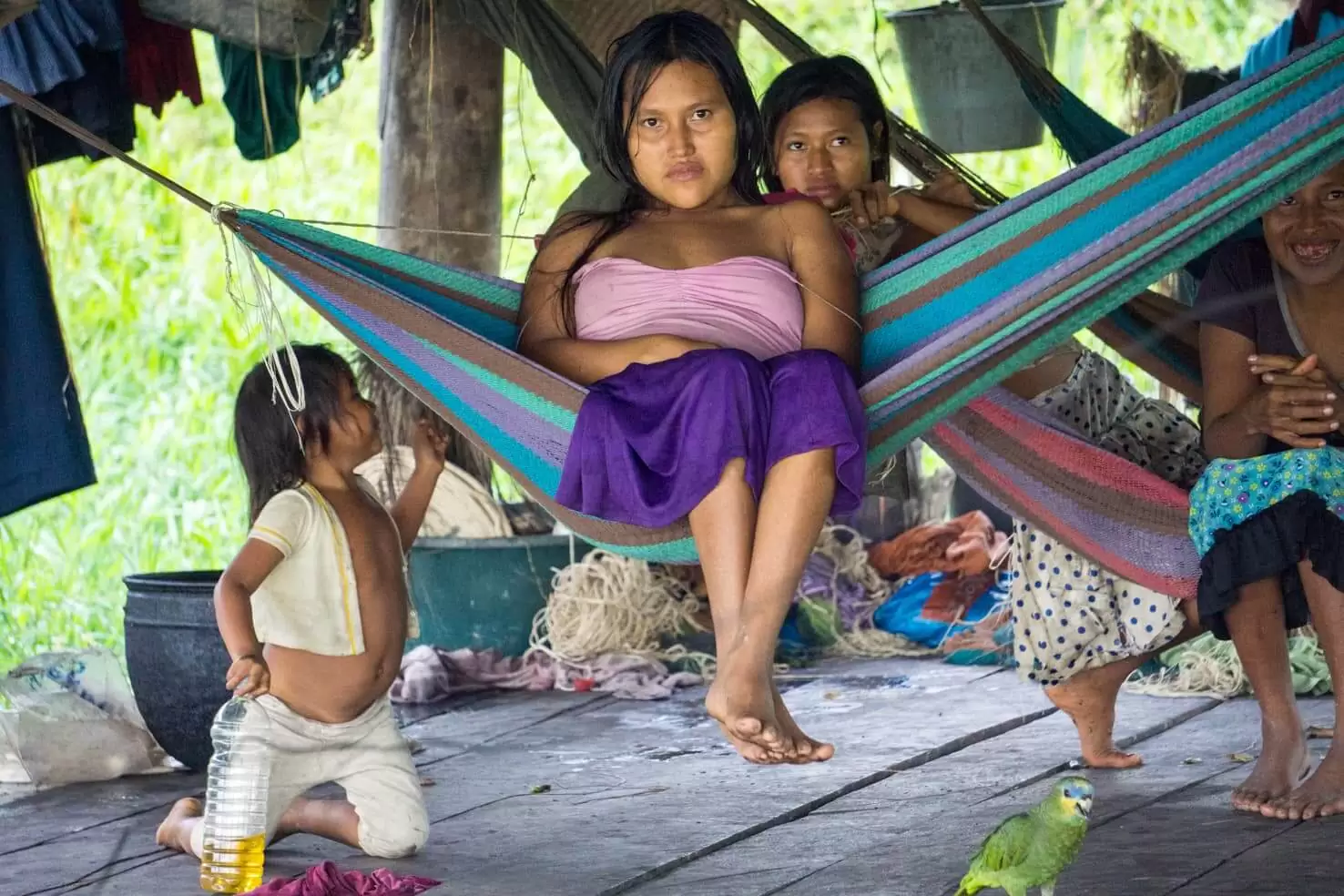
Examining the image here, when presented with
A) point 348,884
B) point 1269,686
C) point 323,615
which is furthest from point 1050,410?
point 348,884

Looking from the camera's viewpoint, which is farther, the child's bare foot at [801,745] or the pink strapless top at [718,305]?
the pink strapless top at [718,305]

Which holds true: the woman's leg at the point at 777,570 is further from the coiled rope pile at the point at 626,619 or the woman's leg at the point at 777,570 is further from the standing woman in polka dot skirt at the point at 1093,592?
the coiled rope pile at the point at 626,619

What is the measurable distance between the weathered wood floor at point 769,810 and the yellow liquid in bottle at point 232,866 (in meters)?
0.07

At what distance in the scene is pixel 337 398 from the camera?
266 cm

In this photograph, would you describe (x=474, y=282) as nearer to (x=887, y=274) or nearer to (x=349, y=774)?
(x=887, y=274)

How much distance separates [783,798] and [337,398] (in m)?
0.94

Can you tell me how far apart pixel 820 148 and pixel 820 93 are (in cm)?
9

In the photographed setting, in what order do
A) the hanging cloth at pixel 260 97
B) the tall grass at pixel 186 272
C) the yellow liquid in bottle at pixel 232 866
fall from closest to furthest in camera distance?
the yellow liquid in bottle at pixel 232 866 → the hanging cloth at pixel 260 97 → the tall grass at pixel 186 272

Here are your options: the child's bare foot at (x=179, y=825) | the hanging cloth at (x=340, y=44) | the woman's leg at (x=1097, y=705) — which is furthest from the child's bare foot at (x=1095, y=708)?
the hanging cloth at (x=340, y=44)

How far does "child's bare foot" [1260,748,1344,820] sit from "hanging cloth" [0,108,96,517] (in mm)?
2059

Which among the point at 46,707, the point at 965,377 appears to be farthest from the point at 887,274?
the point at 46,707

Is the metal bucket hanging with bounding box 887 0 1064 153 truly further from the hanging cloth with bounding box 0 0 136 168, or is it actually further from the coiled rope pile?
the hanging cloth with bounding box 0 0 136 168

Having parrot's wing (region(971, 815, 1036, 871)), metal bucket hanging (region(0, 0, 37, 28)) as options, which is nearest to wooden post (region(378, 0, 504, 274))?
metal bucket hanging (region(0, 0, 37, 28))

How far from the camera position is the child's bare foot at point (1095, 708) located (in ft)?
9.47
